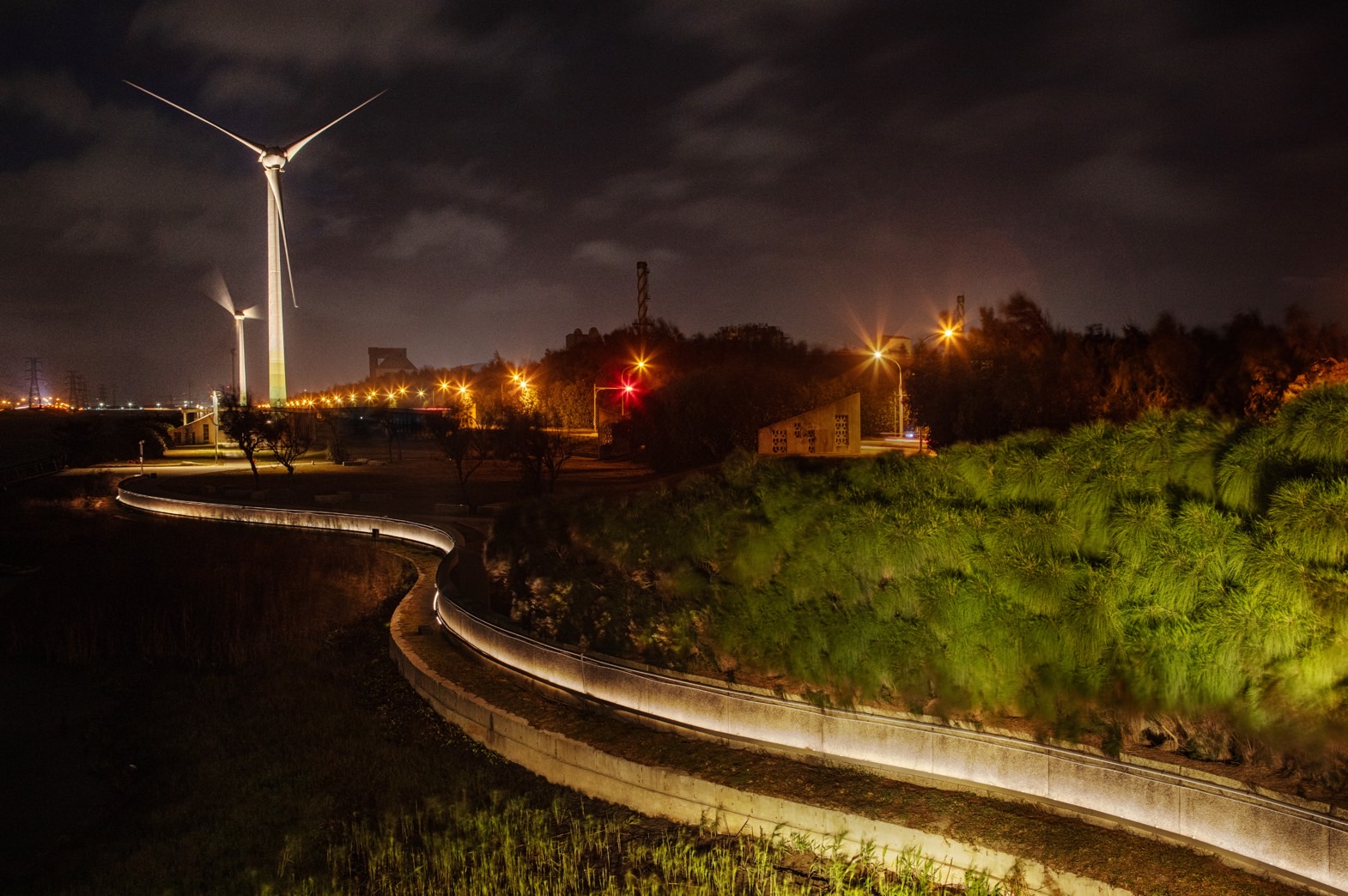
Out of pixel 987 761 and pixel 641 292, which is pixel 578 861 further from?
pixel 641 292

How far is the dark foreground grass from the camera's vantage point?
699 centimetres

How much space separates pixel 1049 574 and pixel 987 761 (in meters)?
1.51

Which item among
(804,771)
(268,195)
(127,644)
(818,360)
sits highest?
(268,195)

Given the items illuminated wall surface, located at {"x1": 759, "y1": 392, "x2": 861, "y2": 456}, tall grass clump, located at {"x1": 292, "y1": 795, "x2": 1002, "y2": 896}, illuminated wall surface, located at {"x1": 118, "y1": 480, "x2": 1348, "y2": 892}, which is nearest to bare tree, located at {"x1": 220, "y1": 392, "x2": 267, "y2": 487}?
illuminated wall surface, located at {"x1": 759, "y1": 392, "x2": 861, "y2": 456}

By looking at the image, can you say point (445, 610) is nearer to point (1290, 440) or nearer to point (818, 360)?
point (1290, 440)

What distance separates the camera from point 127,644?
636 inches

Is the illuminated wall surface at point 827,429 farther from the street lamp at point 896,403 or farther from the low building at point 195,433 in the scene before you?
the low building at point 195,433

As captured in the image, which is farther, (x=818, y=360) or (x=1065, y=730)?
(x=818, y=360)

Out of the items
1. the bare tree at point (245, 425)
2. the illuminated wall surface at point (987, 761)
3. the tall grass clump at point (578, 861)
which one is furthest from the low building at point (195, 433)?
the tall grass clump at point (578, 861)

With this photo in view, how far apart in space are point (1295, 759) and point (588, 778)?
540cm

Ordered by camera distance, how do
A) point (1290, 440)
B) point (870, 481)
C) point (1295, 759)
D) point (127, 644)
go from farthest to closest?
point (127, 644) → point (870, 481) → point (1290, 440) → point (1295, 759)

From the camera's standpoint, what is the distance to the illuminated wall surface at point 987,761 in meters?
5.27

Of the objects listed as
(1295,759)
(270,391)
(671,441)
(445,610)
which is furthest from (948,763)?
(270,391)

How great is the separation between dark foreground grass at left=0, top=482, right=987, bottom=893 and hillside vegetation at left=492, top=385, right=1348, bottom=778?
1808 mm
